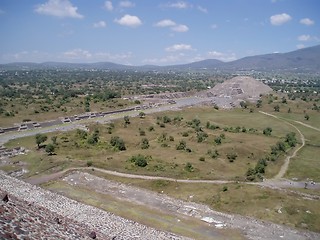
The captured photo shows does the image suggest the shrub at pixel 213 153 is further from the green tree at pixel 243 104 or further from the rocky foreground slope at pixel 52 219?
the green tree at pixel 243 104

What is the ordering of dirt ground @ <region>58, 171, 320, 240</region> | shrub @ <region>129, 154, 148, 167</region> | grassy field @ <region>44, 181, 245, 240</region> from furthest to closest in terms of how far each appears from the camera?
shrub @ <region>129, 154, 148, 167</region> → dirt ground @ <region>58, 171, 320, 240</region> → grassy field @ <region>44, 181, 245, 240</region>

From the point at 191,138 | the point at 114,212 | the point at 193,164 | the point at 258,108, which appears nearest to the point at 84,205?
the point at 114,212

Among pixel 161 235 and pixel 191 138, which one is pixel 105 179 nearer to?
pixel 161 235

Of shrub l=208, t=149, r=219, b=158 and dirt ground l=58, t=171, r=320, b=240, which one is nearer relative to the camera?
dirt ground l=58, t=171, r=320, b=240

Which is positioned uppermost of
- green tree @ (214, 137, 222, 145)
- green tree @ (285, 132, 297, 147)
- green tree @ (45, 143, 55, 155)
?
green tree @ (45, 143, 55, 155)

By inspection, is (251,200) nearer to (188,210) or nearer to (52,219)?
(188,210)

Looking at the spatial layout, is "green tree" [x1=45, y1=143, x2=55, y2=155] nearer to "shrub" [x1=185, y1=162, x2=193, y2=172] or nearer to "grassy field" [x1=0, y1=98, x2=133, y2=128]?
"shrub" [x1=185, y1=162, x2=193, y2=172]

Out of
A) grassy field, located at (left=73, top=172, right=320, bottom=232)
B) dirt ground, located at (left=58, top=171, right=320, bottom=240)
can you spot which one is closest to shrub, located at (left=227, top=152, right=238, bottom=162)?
grassy field, located at (left=73, top=172, right=320, bottom=232)

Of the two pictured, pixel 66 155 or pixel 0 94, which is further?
pixel 0 94

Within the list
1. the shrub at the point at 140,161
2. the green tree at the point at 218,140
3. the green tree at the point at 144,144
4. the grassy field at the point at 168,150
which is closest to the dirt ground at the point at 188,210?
the grassy field at the point at 168,150
